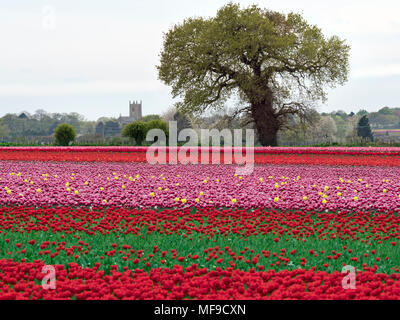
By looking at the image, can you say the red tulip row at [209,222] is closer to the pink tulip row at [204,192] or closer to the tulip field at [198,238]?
the tulip field at [198,238]

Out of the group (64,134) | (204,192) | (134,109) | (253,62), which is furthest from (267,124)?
(134,109)

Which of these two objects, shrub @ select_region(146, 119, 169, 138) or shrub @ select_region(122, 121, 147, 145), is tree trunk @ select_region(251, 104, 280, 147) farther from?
shrub @ select_region(122, 121, 147, 145)

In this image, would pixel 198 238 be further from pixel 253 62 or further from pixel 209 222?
pixel 253 62

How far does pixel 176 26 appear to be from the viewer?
112 feet

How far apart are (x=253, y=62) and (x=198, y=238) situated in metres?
27.4

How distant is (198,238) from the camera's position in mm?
6758

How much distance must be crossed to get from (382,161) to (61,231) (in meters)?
14.7

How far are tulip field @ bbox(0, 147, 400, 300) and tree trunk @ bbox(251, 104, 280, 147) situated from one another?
66.1 ft

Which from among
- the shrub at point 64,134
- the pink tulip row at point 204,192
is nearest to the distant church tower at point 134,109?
the shrub at point 64,134

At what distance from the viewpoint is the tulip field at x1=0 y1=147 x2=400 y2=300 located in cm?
444

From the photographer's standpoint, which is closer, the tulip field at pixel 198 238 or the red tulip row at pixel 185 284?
the red tulip row at pixel 185 284

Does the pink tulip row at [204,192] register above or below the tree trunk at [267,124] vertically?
below

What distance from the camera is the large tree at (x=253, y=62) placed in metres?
31.9
